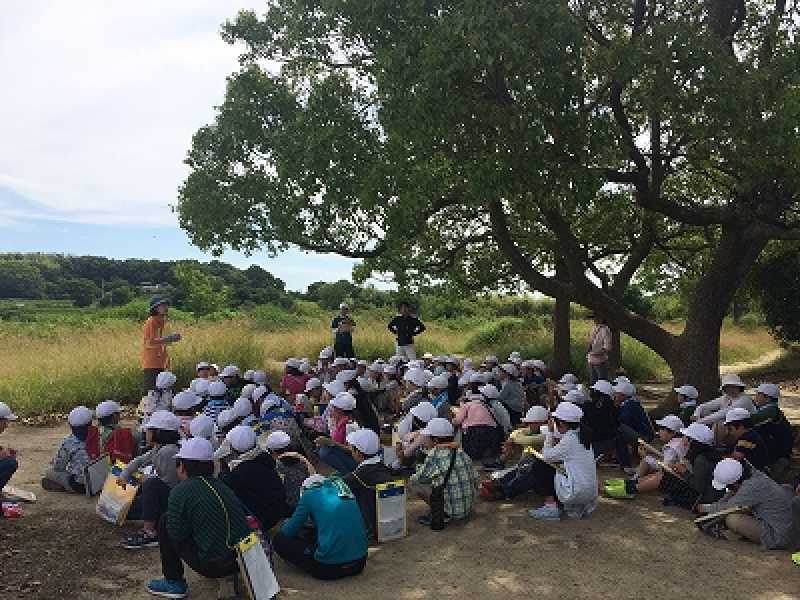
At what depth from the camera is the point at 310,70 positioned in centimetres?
1133

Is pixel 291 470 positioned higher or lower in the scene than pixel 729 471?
lower

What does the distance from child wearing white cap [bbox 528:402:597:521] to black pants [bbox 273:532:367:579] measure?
6.98ft

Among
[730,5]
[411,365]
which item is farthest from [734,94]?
[411,365]

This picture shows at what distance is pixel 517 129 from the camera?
26.3 ft

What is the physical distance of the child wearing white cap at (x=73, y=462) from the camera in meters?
7.38

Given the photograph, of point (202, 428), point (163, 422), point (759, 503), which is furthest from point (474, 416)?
point (163, 422)

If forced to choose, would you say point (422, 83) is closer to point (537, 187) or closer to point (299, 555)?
point (537, 187)

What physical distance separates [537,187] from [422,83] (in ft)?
5.68

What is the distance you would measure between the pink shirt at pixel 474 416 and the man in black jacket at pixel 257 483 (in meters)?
3.25

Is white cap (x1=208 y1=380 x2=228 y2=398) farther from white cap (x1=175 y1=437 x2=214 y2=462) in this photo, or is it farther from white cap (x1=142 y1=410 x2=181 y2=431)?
white cap (x1=175 y1=437 x2=214 y2=462)

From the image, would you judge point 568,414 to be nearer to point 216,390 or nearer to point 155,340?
point 216,390

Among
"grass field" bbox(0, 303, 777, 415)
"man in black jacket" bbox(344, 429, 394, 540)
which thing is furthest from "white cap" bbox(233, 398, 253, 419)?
"grass field" bbox(0, 303, 777, 415)

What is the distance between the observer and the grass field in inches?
492

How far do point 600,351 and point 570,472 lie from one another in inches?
210
